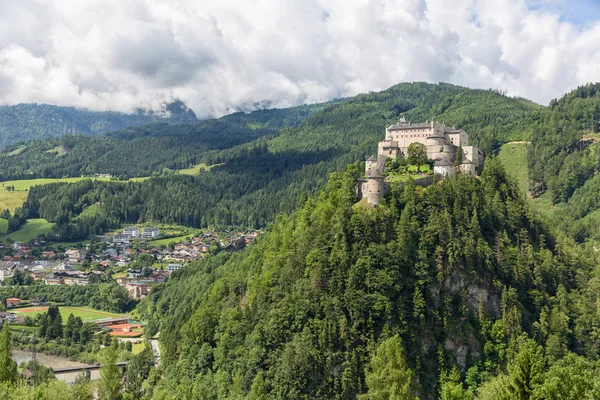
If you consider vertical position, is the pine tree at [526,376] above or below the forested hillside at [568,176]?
below

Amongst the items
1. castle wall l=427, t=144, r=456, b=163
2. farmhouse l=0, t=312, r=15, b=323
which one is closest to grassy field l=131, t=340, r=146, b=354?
farmhouse l=0, t=312, r=15, b=323

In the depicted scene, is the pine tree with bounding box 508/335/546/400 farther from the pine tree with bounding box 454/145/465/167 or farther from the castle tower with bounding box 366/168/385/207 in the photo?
the pine tree with bounding box 454/145/465/167

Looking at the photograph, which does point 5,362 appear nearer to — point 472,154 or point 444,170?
point 444,170

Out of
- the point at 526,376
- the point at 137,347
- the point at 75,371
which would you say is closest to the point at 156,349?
the point at 137,347

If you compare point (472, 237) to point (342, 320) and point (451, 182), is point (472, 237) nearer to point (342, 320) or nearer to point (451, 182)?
point (451, 182)

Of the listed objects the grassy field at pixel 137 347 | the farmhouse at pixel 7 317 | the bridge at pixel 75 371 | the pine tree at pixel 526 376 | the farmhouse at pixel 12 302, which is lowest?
the bridge at pixel 75 371

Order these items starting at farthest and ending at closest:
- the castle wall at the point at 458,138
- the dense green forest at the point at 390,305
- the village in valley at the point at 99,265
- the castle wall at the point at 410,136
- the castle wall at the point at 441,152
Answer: the village in valley at the point at 99,265, the castle wall at the point at 458,138, the castle wall at the point at 410,136, the castle wall at the point at 441,152, the dense green forest at the point at 390,305

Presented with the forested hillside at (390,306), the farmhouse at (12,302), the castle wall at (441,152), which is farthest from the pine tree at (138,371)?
the farmhouse at (12,302)

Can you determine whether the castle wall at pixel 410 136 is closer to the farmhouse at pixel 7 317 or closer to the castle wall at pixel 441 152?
the castle wall at pixel 441 152
